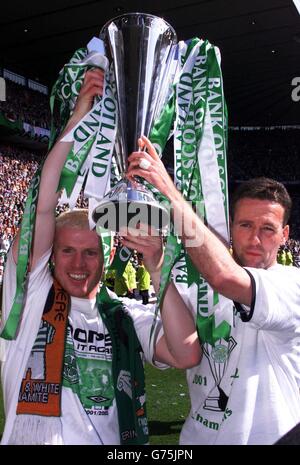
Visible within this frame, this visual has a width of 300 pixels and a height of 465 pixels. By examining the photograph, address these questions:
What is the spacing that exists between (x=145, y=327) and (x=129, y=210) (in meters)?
0.55

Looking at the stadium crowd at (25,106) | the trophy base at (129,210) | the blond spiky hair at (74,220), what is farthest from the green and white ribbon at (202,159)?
the stadium crowd at (25,106)

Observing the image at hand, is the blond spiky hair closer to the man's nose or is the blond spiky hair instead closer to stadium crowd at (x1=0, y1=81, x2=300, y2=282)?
the man's nose

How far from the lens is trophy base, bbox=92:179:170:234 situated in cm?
175

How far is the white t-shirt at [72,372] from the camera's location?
1.90 metres

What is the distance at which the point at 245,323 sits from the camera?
6.28 ft

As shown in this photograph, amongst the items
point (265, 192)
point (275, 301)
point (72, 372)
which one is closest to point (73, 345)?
point (72, 372)

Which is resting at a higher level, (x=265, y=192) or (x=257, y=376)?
(x=265, y=192)

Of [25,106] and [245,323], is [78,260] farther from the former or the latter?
[25,106]

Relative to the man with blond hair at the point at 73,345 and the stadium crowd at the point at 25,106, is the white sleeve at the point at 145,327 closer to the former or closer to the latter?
the man with blond hair at the point at 73,345

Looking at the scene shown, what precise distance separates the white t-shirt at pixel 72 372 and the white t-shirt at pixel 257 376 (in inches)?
11.3

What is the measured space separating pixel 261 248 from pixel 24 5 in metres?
19.4

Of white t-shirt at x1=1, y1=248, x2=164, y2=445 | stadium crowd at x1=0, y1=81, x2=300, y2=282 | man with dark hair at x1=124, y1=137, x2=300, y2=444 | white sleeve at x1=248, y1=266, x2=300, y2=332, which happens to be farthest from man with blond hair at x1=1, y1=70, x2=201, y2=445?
stadium crowd at x1=0, y1=81, x2=300, y2=282
